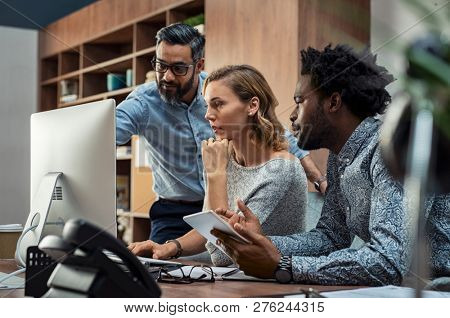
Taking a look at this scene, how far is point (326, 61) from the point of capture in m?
1.07

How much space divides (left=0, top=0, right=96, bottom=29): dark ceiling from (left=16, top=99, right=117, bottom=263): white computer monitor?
1.65 meters

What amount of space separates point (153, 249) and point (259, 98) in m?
0.37

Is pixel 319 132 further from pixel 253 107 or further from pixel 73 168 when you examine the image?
pixel 73 168

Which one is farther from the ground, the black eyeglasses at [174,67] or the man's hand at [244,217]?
the black eyeglasses at [174,67]

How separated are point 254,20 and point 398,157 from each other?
5.05 ft

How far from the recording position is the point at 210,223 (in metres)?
0.76

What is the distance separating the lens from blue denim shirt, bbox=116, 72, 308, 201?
153 cm

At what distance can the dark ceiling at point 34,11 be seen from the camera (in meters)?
2.54

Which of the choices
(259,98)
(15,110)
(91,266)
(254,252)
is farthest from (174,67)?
(15,110)

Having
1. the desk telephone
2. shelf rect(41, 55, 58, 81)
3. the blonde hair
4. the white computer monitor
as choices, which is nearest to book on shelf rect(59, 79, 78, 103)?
shelf rect(41, 55, 58, 81)

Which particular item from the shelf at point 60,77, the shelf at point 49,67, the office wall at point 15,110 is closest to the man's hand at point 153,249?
the office wall at point 15,110

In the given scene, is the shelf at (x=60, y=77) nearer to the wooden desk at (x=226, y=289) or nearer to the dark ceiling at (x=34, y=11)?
the dark ceiling at (x=34, y=11)

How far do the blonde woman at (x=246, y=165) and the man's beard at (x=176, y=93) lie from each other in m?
0.23
